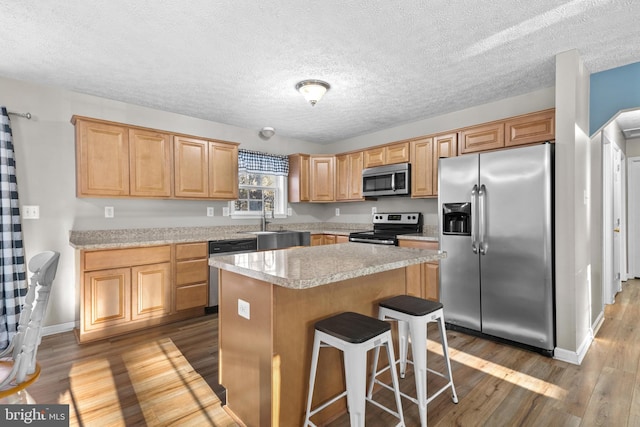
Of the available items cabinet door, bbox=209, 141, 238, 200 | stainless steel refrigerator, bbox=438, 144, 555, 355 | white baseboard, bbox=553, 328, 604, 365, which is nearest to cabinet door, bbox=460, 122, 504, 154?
stainless steel refrigerator, bbox=438, 144, 555, 355

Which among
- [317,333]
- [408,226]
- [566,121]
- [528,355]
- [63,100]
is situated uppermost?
[63,100]

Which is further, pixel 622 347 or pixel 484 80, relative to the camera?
pixel 484 80

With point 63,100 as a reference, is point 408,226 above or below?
below

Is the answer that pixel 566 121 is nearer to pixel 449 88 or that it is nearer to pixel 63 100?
pixel 449 88

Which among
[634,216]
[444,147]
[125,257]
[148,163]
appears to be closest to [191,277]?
[125,257]

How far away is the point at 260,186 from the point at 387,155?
6.52 ft

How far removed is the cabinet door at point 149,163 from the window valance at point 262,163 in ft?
3.60

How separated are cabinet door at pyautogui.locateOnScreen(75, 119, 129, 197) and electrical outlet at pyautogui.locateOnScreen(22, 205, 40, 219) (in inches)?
15.3

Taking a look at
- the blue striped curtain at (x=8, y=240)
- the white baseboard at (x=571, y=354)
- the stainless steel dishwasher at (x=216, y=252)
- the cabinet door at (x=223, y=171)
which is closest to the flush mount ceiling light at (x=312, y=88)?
the cabinet door at (x=223, y=171)

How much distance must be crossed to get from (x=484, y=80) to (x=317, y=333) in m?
2.88

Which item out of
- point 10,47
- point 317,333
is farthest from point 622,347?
point 10,47

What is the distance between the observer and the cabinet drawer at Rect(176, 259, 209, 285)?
11.4 feet

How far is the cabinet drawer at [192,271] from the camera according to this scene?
11.4 ft

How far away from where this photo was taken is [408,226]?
4.43 meters
